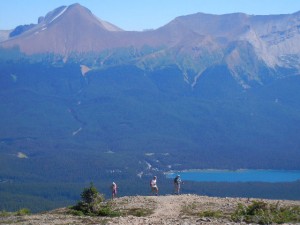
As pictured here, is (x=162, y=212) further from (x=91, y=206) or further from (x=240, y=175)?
(x=240, y=175)

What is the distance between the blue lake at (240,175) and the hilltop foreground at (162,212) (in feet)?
386

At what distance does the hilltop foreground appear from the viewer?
3750cm

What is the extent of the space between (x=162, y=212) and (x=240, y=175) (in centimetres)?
13914

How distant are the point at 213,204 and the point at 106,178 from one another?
120m

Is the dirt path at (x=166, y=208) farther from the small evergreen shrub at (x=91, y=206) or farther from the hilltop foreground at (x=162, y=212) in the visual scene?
the small evergreen shrub at (x=91, y=206)

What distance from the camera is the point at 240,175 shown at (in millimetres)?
177750

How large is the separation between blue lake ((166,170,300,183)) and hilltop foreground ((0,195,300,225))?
386 feet

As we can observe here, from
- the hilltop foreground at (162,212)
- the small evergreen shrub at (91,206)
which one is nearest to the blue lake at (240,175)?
the hilltop foreground at (162,212)

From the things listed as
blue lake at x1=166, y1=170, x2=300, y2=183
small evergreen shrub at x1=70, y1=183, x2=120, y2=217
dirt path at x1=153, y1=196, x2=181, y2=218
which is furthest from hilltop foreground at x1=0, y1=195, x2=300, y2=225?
blue lake at x1=166, y1=170, x2=300, y2=183

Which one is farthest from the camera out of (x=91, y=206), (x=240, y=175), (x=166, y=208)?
(x=240, y=175)

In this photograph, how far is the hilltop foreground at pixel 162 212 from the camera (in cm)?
3750

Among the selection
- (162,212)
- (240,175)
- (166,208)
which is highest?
(240,175)

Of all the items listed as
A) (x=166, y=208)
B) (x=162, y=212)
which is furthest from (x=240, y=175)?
(x=162, y=212)

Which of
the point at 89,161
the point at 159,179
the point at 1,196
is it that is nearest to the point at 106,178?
the point at 159,179
